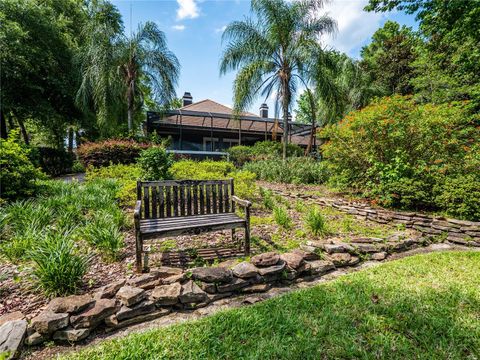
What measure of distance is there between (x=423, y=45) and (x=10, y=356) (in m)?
17.5

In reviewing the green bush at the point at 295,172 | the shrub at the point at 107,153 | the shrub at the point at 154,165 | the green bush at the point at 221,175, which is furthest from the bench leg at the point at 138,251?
the shrub at the point at 107,153

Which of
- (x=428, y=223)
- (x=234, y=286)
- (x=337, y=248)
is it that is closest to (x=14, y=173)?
(x=234, y=286)

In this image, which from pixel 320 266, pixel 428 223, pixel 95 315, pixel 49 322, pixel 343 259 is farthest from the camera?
pixel 428 223

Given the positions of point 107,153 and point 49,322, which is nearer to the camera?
point 49,322

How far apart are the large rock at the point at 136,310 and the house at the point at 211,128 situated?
1540 centimetres

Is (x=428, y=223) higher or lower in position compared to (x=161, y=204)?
lower

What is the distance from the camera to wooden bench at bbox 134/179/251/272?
2900 millimetres

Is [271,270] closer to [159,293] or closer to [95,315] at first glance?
[159,293]

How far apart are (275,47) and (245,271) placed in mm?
10934

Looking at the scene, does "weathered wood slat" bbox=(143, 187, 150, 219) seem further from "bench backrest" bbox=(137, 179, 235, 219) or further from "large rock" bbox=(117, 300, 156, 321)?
"large rock" bbox=(117, 300, 156, 321)

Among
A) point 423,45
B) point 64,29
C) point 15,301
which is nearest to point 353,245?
point 15,301

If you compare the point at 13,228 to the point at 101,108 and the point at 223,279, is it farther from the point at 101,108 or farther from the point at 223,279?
the point at 101,108

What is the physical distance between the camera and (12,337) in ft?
5.57

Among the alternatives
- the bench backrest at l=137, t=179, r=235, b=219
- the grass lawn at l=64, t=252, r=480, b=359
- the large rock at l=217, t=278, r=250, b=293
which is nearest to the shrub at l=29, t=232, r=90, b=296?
the grass lawn at l=64, t=252, r=480, b=359
